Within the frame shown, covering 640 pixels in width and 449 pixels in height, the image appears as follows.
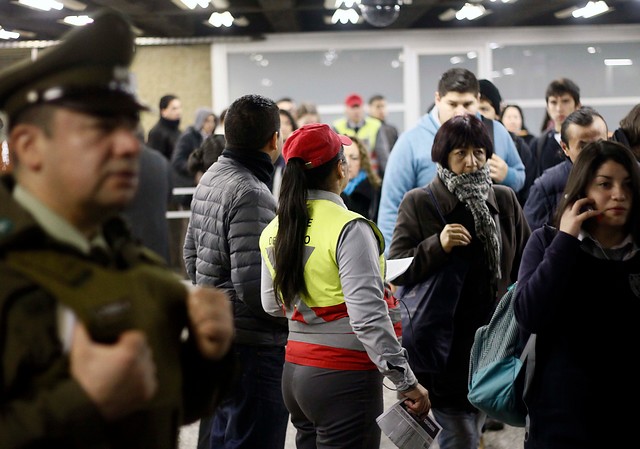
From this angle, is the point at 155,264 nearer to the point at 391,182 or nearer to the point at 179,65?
the point at 391,182

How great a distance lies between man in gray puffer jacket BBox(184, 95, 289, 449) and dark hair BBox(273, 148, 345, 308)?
322mm

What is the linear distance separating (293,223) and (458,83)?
174 cm

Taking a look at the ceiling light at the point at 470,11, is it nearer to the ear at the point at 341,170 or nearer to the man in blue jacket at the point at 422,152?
the man in blue jacket at the point at 422,152

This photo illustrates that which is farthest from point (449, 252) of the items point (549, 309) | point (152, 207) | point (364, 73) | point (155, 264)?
point (364, 73)

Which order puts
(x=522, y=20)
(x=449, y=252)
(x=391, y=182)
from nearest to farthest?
(x=449, y=252)
(x=391, y=182)
(x=522, y=20)

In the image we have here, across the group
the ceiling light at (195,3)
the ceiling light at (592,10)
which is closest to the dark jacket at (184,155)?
the ceiling light at (195,3)

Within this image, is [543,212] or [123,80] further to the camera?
[543,212]

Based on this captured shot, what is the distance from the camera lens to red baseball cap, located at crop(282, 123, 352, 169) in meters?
2.80

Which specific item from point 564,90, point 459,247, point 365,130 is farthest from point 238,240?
point 365,130

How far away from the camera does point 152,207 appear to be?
7.66ft

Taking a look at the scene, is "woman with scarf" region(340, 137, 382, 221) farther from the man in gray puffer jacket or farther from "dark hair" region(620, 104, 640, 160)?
the man in gray puffer jacket

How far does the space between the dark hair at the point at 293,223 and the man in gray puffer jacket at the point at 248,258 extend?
1.05ft

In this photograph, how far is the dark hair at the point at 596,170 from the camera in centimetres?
244

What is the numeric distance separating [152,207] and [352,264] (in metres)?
0.67
